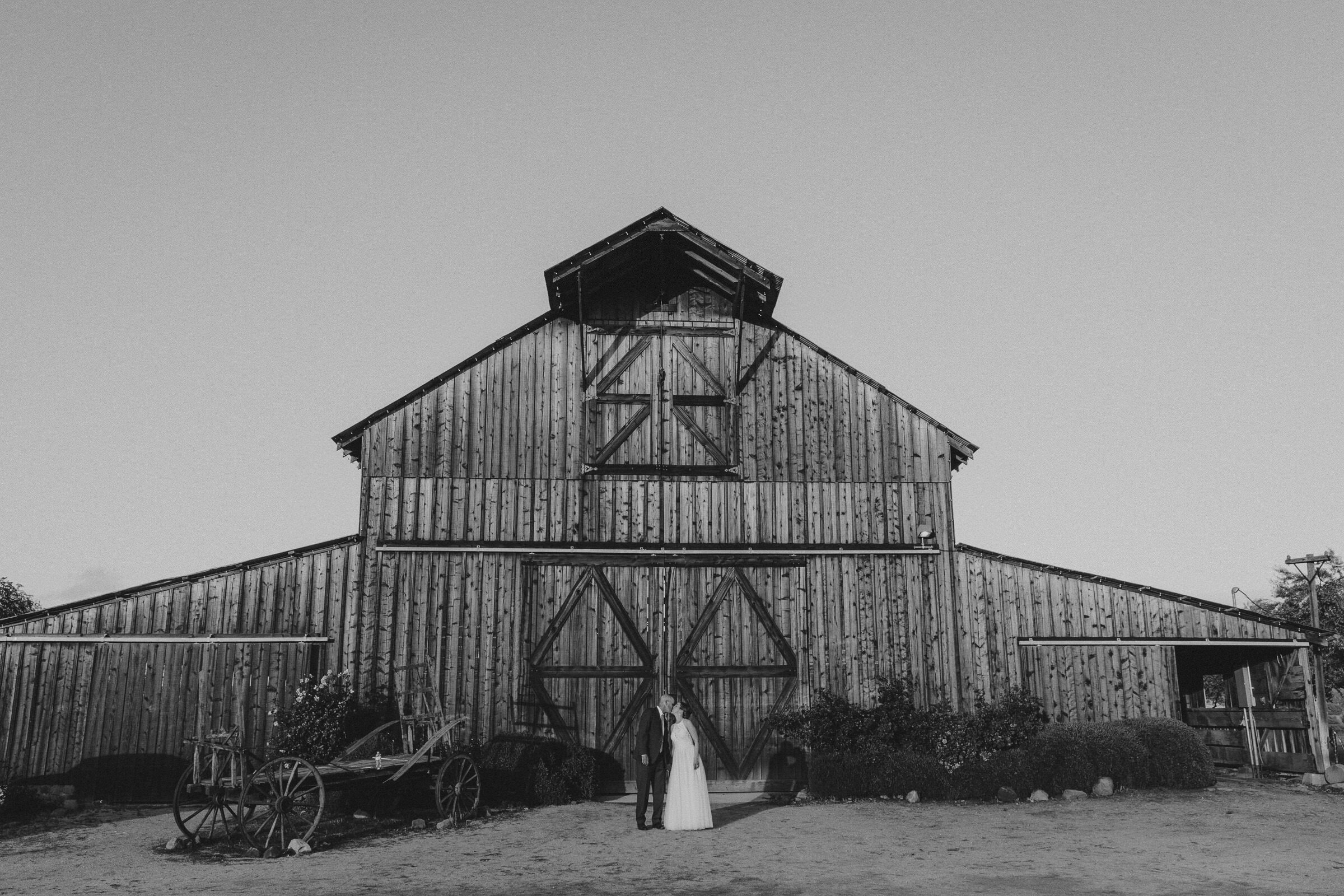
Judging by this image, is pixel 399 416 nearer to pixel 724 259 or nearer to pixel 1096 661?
pixel 724 259

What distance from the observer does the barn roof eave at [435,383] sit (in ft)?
62.7

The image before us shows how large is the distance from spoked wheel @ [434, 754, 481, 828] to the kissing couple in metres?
2.38

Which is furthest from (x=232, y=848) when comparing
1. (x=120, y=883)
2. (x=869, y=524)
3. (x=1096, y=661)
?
(x=1096, y=661)

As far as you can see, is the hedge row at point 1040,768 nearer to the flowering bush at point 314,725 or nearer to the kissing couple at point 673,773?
the kissing couple at point 673,773

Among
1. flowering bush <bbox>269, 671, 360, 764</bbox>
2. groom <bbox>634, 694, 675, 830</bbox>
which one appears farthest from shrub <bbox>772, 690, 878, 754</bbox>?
flowering bush <bbox>269, 671, 360, 764</bbox>

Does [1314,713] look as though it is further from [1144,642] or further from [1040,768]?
[1040,768]

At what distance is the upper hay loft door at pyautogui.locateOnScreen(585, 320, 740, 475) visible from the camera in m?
19.5

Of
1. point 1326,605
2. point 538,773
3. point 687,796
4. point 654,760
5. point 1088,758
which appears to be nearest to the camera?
point 687,796

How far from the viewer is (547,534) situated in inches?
747

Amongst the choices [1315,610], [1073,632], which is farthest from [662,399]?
[1315,610]

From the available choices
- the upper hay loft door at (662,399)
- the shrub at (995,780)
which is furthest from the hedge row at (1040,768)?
the upper hay loft door at (662,399)

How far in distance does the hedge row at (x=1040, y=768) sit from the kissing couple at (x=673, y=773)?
3.10m

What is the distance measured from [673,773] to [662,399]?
7.68 m

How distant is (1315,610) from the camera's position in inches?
1313
